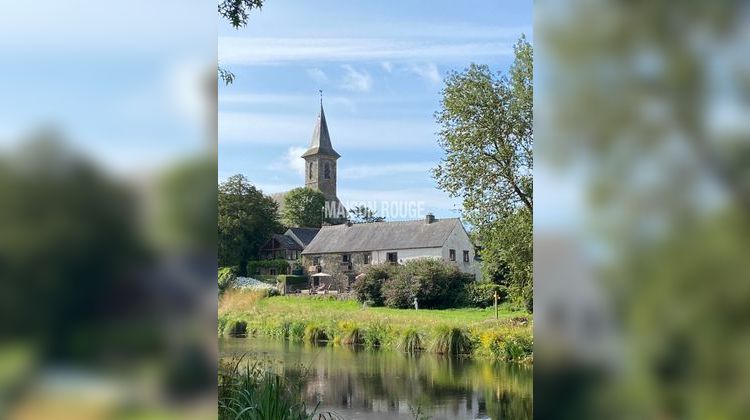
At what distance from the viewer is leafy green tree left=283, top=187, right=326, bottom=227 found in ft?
24.8

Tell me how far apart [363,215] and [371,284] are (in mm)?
1021

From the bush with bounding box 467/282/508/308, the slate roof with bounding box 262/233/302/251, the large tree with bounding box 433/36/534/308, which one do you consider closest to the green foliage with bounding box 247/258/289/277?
the slate roof with bounding box 262/233/302/251

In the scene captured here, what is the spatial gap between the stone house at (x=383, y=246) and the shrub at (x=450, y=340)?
768 mm

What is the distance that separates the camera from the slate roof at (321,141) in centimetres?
706

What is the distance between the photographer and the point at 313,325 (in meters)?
8.29

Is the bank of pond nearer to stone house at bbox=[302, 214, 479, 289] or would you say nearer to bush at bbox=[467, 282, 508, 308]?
bush at bbox=[467, 282, 508, 308]

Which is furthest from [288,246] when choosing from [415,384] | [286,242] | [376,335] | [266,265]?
[415,384]

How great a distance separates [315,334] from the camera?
8.30 meters

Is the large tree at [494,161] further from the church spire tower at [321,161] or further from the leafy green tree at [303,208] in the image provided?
the leafy green tree at [303,208]
